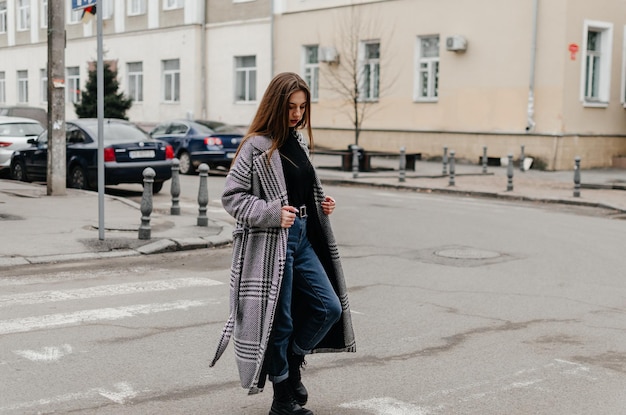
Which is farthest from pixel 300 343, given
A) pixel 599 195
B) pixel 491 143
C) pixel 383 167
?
pixel 491 143

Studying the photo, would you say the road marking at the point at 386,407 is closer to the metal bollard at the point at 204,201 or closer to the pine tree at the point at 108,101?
the metal bollard at the point at 204,201

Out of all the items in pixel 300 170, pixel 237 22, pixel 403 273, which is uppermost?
pixel 237 22

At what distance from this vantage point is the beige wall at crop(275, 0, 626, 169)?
2598cm

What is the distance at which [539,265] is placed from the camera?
10.3m

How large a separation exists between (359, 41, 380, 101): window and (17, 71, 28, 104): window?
25.1 meters

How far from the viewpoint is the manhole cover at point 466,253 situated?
10.8m

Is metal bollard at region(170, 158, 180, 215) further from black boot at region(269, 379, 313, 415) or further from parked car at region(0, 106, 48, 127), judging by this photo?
parked car at region(0, 106, 48, 127)

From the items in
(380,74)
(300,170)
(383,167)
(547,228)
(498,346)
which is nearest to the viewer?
(300,170)

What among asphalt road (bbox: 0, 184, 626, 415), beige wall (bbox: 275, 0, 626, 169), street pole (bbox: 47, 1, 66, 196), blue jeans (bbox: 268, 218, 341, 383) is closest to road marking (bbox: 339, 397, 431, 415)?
asphalt road (bbox: 0, 184, 626, 415)

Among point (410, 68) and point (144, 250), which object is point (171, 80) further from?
point (144, 250)

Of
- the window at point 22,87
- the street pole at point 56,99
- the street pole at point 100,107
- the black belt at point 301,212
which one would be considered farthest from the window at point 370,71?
the black belt at point 301,212

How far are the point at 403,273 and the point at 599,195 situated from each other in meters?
10.9

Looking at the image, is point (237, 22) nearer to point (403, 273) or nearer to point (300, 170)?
point (403, 273)

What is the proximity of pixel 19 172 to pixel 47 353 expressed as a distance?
14866 millimetres
